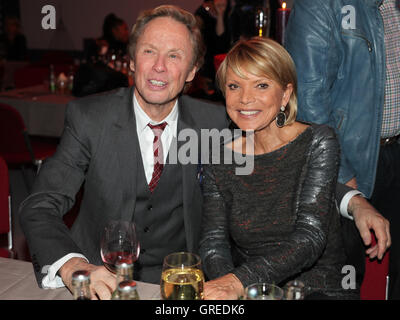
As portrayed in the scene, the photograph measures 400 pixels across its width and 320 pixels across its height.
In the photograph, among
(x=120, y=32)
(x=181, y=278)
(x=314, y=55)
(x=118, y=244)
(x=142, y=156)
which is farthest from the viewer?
(x=120, y=32)

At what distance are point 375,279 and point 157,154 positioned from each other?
3.43ft

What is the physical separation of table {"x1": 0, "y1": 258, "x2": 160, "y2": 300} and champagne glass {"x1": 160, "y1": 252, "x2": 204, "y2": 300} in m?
0.21

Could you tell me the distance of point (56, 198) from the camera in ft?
6.43

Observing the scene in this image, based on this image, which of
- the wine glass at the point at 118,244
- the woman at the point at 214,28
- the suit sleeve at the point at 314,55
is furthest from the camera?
the woman at the point at 214,28

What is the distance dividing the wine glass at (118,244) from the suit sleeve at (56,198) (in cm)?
25

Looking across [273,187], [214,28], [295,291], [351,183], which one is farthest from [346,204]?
[214,28]

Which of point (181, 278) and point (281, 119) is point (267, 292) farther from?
point (281, 119)

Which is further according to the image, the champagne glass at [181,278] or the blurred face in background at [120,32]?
the blurred face in background at [120,32]

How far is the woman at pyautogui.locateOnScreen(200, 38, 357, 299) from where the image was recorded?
196 cm

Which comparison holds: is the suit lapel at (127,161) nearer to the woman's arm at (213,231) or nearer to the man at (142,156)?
the man at (142,156)

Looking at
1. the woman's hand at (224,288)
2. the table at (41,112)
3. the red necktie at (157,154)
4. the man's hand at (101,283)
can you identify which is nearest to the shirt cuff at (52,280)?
the man's hand at (101,283)

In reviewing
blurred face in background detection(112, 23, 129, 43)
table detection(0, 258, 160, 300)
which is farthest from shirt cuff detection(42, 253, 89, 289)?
blurred face in background detection(112, 23, 129, 43)

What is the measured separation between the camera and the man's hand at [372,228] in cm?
188

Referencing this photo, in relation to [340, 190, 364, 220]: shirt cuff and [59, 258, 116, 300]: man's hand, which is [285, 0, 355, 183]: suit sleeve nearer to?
[340, 190, 364, 220]: shirt cuff
